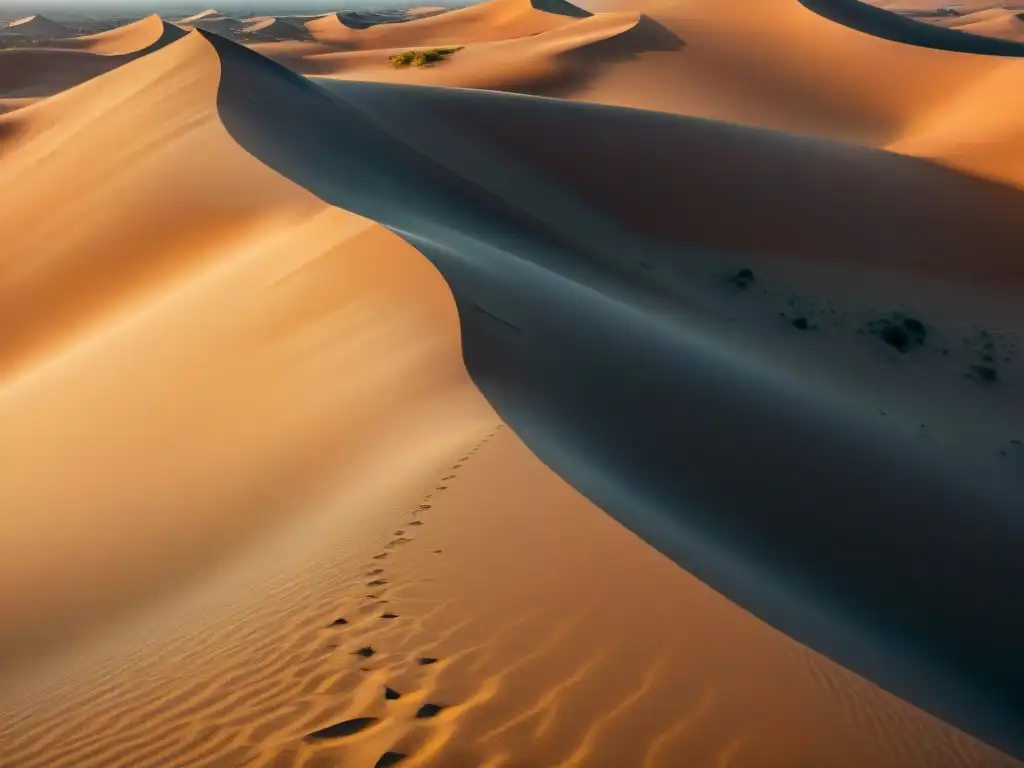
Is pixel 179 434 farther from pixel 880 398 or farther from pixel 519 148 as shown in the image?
pixel 519 148

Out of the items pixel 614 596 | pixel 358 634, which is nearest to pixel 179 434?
pixel 358 634

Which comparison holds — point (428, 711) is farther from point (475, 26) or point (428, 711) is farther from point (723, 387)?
point (475, 26)

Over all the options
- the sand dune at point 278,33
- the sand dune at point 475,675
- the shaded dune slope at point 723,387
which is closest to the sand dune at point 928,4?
the sand dune at point 278,33

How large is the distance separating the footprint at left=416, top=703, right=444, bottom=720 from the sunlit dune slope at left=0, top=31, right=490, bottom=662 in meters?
2.20

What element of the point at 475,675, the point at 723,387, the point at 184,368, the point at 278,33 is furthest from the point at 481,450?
the point at 278,33

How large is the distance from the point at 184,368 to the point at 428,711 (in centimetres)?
501

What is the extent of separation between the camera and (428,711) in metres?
2.97

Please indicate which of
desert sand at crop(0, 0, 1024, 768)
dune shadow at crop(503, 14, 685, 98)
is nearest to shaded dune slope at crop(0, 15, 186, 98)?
dune shadow at crop(503, 14, 685, 98)

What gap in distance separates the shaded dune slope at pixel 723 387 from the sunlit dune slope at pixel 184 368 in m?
0.61

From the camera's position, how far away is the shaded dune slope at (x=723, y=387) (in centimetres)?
490

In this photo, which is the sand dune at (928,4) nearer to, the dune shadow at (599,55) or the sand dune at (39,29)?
the dune shadow at (599,55)

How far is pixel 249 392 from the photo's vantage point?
6426 millimetres

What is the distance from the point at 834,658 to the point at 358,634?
2.14 meters

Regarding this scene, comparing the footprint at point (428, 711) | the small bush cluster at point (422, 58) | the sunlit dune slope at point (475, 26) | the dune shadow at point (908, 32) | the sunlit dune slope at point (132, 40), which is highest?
the sunlit dune slope at point (132, 40)
